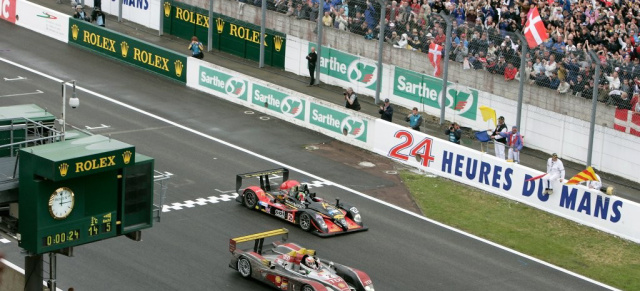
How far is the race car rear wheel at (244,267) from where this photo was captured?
91.0 feet

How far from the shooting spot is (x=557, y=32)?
40188 mm

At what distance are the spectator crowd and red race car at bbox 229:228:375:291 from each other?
12808 mm

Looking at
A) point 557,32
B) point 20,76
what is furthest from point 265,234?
point 20,76

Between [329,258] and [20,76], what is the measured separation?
818 inches

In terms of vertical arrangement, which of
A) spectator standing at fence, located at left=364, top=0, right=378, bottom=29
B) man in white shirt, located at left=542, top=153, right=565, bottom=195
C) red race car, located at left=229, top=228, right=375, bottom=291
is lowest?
red race car, located at left=229, top=228, right=375, bottom=291

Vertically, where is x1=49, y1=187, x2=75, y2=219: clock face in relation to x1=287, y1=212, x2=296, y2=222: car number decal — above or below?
above

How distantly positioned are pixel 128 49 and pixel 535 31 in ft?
60.3

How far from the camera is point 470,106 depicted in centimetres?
4131

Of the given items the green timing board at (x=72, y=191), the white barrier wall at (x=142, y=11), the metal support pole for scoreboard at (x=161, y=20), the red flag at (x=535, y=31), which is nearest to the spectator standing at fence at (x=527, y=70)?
the red flag at (x=535, y=31)

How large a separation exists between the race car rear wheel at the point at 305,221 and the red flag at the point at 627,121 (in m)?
11.3

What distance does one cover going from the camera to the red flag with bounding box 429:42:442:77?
1619 inches

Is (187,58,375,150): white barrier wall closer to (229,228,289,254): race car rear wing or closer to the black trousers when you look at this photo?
the black trousers

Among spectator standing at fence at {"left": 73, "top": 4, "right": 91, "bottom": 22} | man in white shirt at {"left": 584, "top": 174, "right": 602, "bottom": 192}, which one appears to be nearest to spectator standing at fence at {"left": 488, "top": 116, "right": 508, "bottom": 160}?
man in white shirt at {"left": 584, "top": 174, "right": 602, "bottom": 192}

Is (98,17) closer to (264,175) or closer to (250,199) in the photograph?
(264,175)
